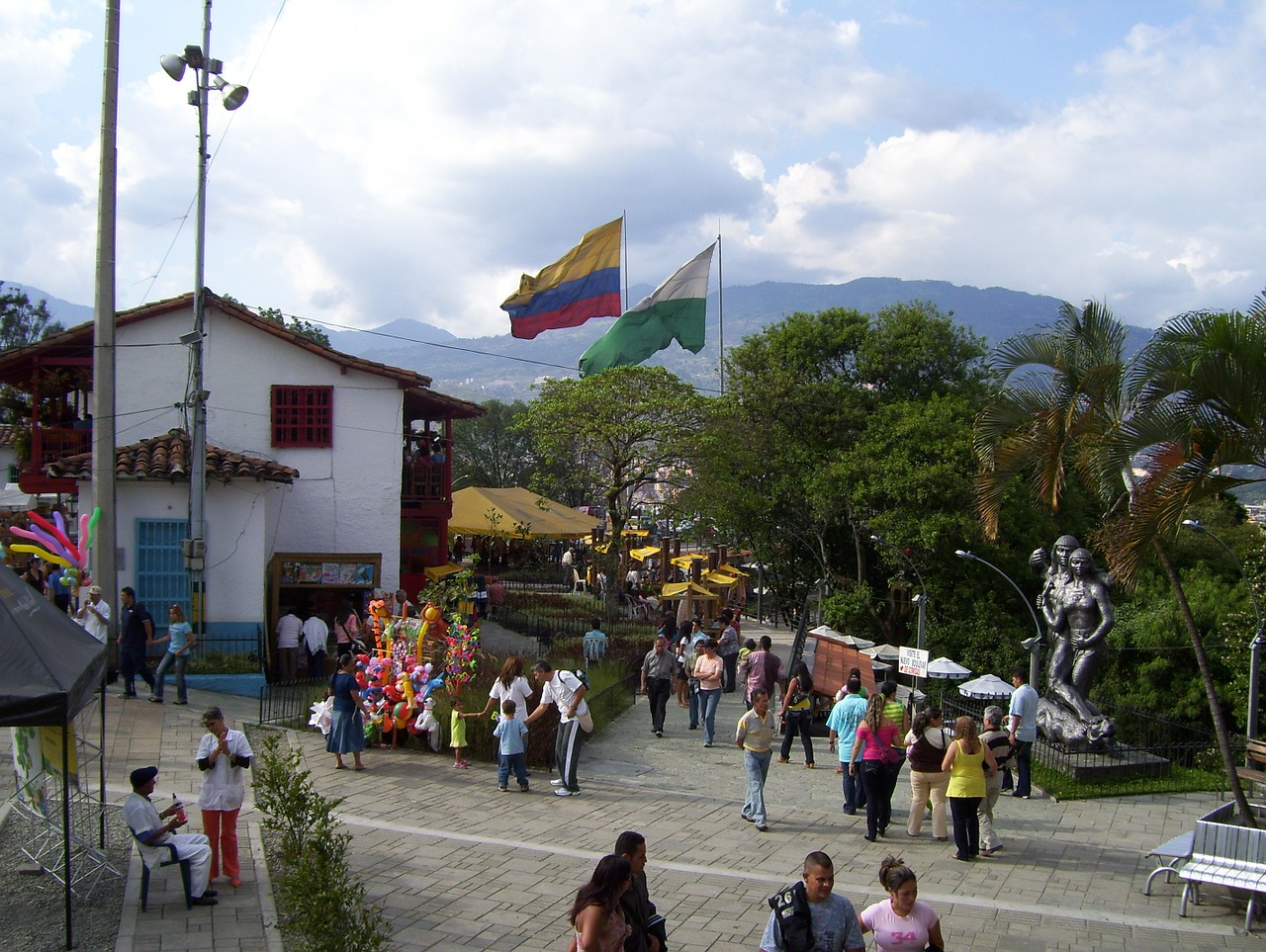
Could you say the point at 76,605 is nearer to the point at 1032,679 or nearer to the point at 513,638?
the point at 513,638

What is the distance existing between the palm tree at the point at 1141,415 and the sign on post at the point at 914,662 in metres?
2.96

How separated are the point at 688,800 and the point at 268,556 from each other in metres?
11.4

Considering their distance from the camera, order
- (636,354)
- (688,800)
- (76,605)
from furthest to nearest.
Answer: (636,354)
(76,605)
(688,800)

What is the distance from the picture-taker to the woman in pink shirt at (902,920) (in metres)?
5.80

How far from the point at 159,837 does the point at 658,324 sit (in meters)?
12.9

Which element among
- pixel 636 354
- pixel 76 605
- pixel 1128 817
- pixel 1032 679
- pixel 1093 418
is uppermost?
pixel 636 354

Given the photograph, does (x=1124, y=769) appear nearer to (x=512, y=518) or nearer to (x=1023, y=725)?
(x=1023, y=725)

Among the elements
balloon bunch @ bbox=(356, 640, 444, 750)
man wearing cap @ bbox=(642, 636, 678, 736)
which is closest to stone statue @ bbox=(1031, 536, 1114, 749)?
man wearing cap @ bbox=(642, 636, 678, 736)

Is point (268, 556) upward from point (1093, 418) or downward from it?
downward

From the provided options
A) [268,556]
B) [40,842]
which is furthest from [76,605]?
[40,842]

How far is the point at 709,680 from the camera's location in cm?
1513

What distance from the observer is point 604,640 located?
20781 millimetres

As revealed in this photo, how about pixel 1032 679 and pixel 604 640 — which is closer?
pixel 1032 679

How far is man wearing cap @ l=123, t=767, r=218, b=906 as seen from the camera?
25.5 feet
